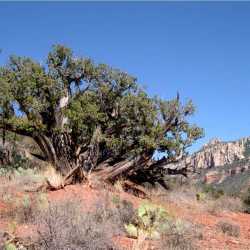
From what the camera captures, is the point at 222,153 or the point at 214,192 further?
the point at 222,153

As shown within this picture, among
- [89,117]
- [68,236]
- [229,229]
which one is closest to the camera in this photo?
[68,236]

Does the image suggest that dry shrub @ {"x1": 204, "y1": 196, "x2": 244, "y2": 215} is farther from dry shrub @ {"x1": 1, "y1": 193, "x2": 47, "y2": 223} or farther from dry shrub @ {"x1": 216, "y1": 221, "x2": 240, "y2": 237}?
dry shrub @ {"x1": 1, "y1": 193, "x2": 47, "y2": 223}

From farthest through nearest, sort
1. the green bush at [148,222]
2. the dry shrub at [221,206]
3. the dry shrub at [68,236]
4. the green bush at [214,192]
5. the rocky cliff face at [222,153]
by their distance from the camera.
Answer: the rocky cliff face at [222,153] → the green bush at [214,192] → the dry shrub at [221,206] → the green bush at [148,222] → the dry shrub at [68,236]

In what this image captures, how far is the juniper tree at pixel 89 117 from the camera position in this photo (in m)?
17.4

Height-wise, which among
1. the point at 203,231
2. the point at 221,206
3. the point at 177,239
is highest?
the point at 221,206

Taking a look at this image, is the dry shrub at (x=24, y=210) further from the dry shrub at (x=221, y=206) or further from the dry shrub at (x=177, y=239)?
the dry shrub at (x=221, y=206)

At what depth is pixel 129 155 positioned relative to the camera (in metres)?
19.2

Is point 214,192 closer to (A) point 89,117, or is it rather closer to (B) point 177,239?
(A) point 89,117

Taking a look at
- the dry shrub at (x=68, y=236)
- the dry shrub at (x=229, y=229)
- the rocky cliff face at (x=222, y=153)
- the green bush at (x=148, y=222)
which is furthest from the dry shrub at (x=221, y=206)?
the rocky cliff face at (x=222, y=153)

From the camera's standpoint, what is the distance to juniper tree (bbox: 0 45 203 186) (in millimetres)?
17438

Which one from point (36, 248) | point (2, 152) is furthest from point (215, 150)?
point (36, 248)

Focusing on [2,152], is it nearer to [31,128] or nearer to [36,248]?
[31,128]

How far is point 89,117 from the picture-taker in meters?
17.5

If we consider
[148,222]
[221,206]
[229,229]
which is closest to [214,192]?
[221,206]
